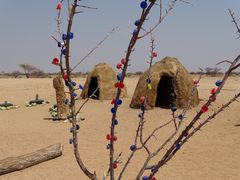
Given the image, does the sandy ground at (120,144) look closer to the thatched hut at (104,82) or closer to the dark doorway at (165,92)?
the dark doorway at (165,92)

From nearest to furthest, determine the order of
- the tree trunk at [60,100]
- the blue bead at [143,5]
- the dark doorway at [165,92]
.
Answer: the blue bead at [143,5]
the tree trunk at [60,100]
the dark doorway at [165,92]

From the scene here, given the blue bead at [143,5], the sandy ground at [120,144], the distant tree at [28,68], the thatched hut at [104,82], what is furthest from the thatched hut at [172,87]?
the distant tree at [28,68]

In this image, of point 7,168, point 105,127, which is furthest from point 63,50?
point 105,127

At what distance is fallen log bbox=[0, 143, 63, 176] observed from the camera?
258 inches

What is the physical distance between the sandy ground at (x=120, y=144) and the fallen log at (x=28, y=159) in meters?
0.10

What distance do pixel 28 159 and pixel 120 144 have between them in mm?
2553

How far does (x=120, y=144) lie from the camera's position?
876 centimetres

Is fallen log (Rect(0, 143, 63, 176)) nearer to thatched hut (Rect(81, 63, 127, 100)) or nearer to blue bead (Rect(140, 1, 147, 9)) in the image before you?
blue bead (Rect(140, 1, 147, 9))

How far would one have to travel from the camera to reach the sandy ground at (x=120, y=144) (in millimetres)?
6633

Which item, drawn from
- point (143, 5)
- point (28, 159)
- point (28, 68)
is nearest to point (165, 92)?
point (28, 159)

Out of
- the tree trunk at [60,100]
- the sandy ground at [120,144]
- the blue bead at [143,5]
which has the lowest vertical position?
the sandy ground at [120,144]

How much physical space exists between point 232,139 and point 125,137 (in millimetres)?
2673

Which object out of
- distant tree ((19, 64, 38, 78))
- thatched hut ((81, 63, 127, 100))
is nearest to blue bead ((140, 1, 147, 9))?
thatched hut ((81, 63, 127, 100))

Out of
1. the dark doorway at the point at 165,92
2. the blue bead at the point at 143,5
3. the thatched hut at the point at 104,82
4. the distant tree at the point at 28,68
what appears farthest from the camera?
the distant tree at the point at 28,68
